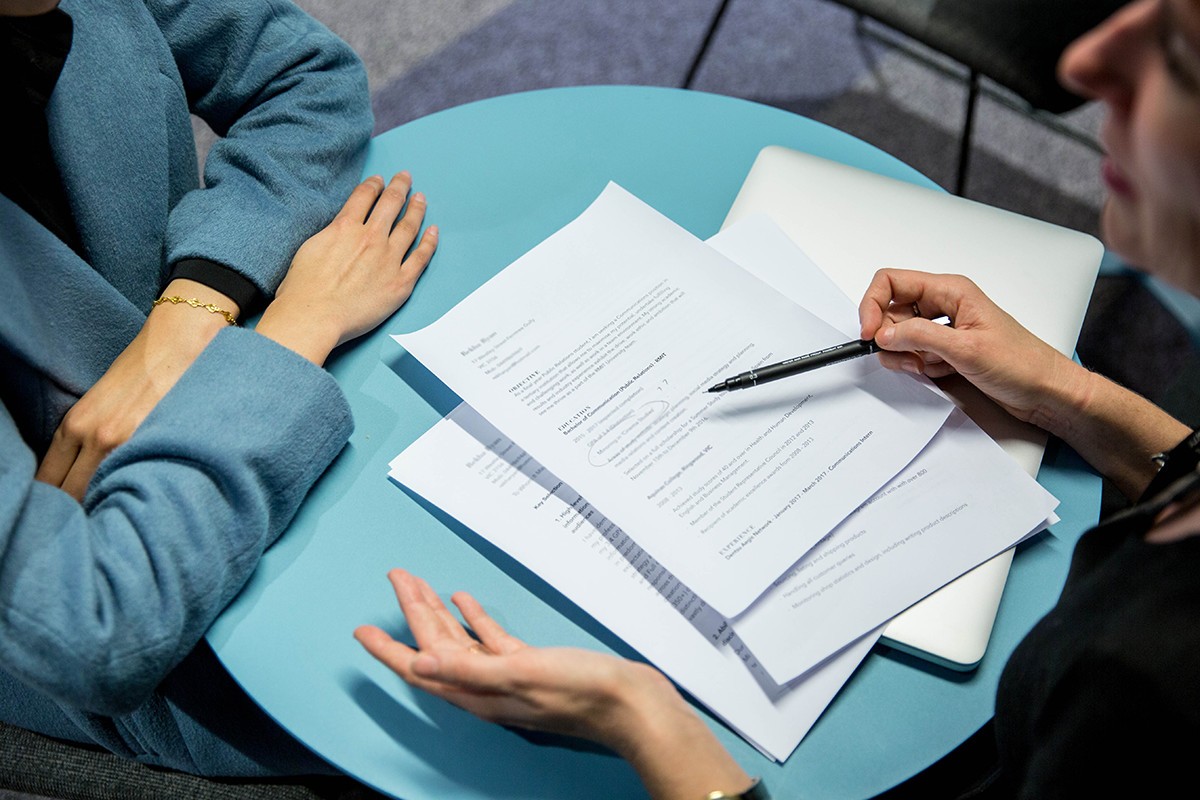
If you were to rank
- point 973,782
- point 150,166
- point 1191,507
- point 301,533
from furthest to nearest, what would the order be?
point 973,782 < point 150,166 < point 301,533 < point 1191,507

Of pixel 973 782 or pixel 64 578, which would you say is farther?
pixel 973 782

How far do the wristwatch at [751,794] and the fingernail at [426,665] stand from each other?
8.3 inches

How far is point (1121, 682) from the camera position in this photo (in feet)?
1.85

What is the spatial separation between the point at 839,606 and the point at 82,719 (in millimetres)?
703

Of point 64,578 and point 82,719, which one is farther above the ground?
point 64,578

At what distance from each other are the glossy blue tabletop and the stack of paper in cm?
3

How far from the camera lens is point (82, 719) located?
2.84 ft

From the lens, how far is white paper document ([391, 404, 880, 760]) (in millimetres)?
695

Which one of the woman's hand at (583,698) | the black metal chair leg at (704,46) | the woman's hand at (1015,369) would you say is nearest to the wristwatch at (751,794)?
the woman's hand at (583,698)

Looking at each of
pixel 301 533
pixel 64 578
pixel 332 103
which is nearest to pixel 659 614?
pixel 301 533

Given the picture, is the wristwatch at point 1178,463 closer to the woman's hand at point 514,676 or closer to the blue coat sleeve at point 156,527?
the woman's hand at point 514,676

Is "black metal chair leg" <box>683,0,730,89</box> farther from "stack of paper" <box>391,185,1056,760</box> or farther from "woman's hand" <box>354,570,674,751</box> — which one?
"woman's hand" <box>354,570,674,751</box>

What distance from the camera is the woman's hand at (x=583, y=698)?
0.65 metres

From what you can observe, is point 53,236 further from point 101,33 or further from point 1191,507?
point 1191,507
